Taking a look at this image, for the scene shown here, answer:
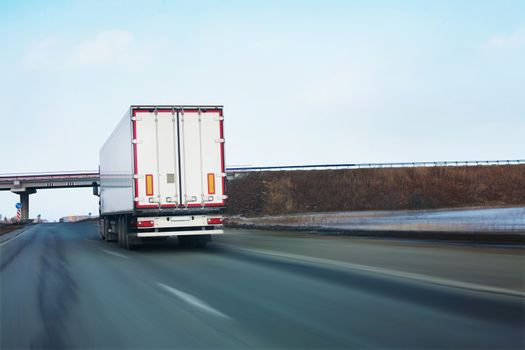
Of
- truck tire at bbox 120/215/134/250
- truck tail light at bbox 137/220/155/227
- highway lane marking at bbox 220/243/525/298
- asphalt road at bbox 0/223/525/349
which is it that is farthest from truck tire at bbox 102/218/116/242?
highway lane marking at bbox 220/243/525/298

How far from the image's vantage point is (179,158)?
16.8m

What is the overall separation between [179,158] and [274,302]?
9.55 meters

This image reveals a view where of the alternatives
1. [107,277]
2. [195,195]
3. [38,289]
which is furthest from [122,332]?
[195,195]

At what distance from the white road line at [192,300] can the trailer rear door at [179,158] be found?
7.05 metres

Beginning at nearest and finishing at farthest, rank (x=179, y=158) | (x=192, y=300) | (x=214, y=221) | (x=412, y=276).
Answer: (x=192, y=300) < (x=412, y=276) < (x=179, y=158) < (x=214, y=221)

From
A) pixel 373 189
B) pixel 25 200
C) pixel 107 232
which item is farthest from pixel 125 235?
pixel 25 200

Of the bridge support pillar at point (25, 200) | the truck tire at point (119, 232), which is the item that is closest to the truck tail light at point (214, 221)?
the truck tire at point (119, 232)

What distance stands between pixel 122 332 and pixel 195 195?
10.8 metres

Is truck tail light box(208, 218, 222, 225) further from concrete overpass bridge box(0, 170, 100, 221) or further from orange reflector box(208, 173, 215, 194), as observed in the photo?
concrete overpass bridge box(0, 170, 100, 221)

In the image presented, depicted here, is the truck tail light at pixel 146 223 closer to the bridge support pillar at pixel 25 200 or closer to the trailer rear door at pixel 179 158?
the trailer rear door at pixel 179 158

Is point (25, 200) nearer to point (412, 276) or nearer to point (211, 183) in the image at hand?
point (211, 183)

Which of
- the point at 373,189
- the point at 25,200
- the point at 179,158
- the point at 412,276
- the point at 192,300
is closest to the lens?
the point at 192,300

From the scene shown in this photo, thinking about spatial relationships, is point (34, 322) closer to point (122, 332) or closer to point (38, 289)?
point (122, 332)

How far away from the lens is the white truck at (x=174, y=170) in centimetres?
1648
